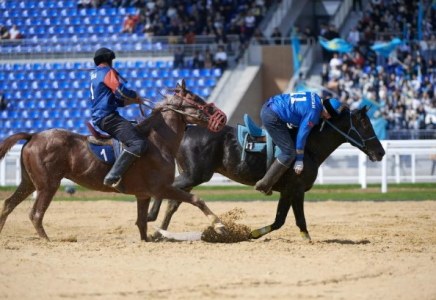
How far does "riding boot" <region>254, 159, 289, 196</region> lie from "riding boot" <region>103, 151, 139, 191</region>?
6.25 feet

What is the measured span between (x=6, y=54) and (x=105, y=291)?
87.5 feet

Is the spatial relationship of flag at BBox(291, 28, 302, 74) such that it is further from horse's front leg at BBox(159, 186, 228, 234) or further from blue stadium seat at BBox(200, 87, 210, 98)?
horse's front leg at BBox(159, 186, 228, 234)

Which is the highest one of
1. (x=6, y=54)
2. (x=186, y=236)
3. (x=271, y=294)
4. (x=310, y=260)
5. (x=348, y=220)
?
(x=271, y=294)

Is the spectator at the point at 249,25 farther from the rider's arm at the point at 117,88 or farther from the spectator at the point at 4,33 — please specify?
the rider's arm at the point at 117,88

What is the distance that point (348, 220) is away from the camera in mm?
15391

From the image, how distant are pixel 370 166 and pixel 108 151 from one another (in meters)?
12.8

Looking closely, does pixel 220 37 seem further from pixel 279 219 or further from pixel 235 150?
pixel 279 219

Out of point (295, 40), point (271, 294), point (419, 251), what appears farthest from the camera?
point (295, 40)

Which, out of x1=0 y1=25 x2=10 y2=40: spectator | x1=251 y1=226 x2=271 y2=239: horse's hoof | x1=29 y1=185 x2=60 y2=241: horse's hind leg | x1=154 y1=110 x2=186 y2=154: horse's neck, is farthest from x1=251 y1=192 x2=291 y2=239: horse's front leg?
x1=0 y1=25 x2=10 y2=40: spectator

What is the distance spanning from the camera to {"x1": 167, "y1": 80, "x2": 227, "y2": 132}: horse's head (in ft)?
38.0

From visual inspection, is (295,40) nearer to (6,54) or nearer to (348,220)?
(6,54)

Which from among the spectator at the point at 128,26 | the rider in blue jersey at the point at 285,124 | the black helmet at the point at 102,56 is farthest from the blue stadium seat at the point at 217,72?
the black helmet at the point at 102,56

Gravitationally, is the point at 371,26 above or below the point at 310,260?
below

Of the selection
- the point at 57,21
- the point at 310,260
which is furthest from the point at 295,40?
the point at 310,260
